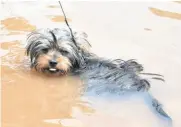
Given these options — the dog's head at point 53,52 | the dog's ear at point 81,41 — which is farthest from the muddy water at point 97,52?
the dog's ear at point 81,41

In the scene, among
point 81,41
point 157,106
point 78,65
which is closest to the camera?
point 157,106

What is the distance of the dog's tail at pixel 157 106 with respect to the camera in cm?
593

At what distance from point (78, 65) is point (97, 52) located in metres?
0.76

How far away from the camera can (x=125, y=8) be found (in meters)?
9.34

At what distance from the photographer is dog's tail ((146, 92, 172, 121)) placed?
234 inches

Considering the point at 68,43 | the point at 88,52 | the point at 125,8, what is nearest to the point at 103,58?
the point at 88,52

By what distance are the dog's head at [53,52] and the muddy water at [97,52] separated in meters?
0.18

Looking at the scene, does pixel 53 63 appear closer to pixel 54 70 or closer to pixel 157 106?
pixel 54 70

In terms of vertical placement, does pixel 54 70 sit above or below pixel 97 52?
above

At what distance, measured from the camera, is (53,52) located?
21.8ft

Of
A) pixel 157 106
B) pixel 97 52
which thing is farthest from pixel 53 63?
pixel 157 106

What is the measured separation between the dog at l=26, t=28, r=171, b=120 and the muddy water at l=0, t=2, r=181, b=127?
0.47ft

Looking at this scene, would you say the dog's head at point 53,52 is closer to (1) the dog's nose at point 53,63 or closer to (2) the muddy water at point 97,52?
(1) the dog's nose at point 53,63

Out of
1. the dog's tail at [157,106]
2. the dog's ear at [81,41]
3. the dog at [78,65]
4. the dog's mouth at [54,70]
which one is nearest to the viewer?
the dog's tail at [157,106]
